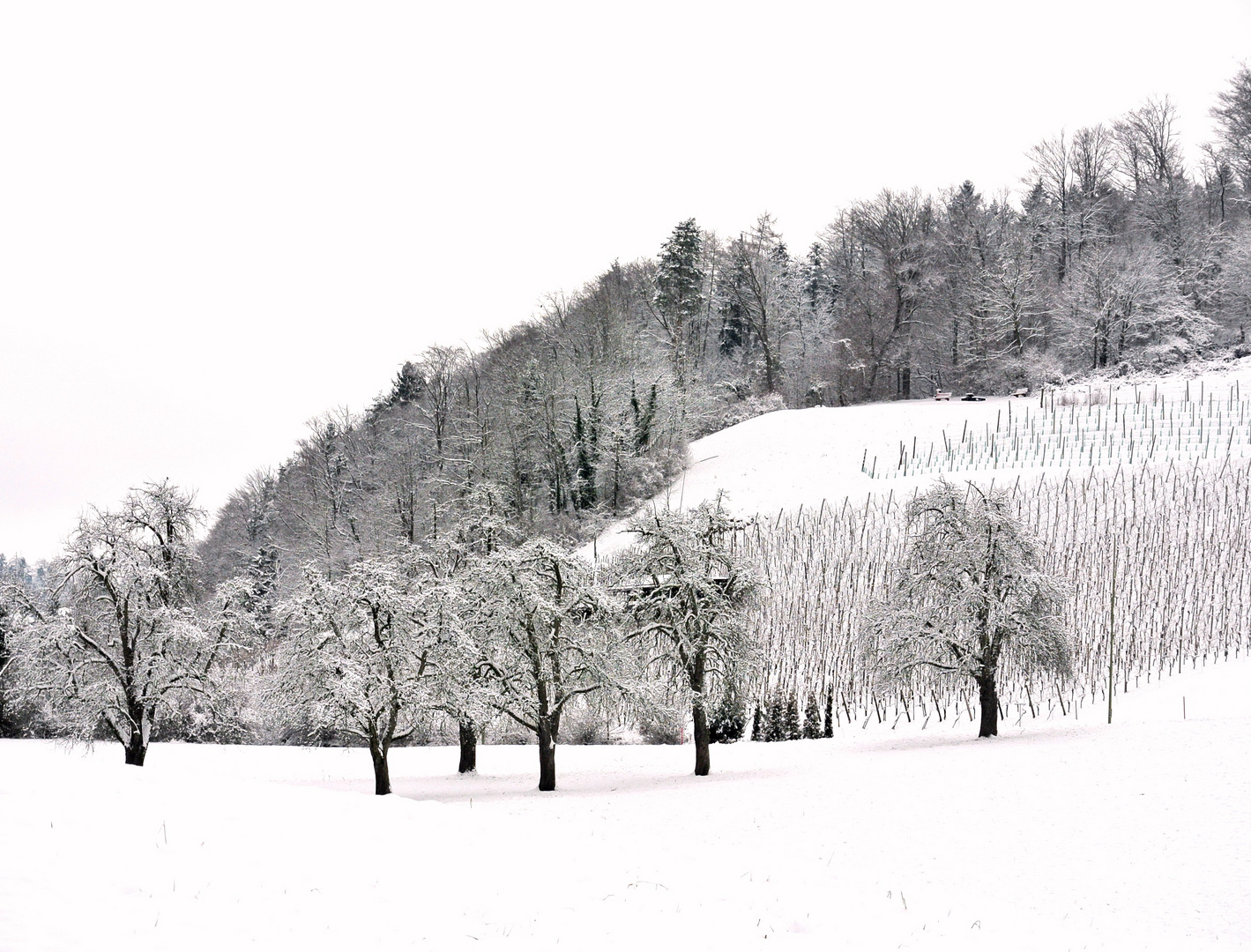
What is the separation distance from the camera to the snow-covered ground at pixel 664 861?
21.3ft

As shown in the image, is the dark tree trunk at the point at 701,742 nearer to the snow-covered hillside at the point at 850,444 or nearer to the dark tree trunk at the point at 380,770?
the dark tree trunk at the point at 380,770

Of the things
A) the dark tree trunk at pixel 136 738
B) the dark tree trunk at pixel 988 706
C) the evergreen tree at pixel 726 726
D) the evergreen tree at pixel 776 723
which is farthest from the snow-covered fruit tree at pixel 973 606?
the dark tree trunk at pixel 136 738

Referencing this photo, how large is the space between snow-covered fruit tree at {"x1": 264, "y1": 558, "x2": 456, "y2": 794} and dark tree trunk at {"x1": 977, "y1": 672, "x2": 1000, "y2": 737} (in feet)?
40.6

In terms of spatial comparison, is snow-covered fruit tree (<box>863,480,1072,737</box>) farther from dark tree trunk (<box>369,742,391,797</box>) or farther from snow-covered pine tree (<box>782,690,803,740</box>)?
dark tree trunk (<box>369,742,391,797</box>)

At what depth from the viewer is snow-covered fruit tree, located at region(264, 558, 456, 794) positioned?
1683 cm

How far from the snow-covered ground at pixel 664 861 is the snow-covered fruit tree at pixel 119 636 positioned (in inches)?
360

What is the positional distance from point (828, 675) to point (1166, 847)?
1364cm

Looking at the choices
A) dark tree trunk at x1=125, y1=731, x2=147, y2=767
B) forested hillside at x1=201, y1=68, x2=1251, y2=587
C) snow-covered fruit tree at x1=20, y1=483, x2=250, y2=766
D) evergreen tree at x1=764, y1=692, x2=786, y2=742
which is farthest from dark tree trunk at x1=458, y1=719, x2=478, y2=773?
forested hillside at x1=201, y1=68, x2=1251, y2=587

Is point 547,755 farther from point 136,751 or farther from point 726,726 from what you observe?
point 136,751

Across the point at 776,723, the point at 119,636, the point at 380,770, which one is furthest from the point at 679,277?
the point at 380,770

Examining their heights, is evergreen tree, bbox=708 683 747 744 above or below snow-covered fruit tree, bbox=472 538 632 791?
below

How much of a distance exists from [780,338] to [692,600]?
3935 cm

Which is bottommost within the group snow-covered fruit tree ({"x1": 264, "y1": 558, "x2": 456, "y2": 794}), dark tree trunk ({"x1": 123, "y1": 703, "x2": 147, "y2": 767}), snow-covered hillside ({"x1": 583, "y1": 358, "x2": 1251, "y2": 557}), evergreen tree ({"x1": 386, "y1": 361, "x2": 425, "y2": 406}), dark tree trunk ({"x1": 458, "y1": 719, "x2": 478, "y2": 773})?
dark tree trunk ({"x1": 458, "y1": 719, "x2": 478, "y2": 773})

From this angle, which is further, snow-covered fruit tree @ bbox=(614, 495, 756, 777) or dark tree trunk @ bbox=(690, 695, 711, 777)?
dark tree trunk @ bbox=(690, 695, 711, 777)
